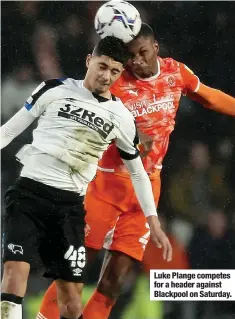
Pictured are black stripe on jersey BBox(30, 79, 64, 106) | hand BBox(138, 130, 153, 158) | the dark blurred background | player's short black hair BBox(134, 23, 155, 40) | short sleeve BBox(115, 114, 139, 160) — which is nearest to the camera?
black stripe on jersey BBox(30, 79, 64, 106)

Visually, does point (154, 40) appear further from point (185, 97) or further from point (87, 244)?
point (87, 244)

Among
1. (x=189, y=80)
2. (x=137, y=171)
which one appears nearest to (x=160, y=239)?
(x=137, y=171)

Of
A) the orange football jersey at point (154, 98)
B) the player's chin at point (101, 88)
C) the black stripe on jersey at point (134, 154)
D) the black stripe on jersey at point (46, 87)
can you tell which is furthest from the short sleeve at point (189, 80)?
the black stripe on jersey at point (46, 87)

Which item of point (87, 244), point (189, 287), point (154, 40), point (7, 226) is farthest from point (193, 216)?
point (7, 226)

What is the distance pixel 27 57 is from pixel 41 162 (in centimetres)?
106

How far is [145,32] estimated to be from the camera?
389cm

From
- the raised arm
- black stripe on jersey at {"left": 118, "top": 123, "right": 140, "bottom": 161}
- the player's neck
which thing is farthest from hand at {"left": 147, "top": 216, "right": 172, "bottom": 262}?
the player's neck

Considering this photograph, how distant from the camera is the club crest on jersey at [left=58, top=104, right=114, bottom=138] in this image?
348 centimetres

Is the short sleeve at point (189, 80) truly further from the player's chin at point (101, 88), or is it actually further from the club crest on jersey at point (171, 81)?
the player's chin at point (101, 88)

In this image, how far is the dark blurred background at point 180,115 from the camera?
4.26 meters

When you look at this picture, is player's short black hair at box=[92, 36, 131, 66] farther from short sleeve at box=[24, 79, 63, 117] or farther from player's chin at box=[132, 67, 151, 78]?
player's chin at box=[132, 67, 151, 78]

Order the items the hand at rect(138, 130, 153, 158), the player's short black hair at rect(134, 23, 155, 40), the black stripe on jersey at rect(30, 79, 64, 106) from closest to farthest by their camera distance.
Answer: the black stripe on jersey at rect(30, 79, 64, 106), the player's short black hair at rect(134, 23, 155, 40), the hand at rect(138, 130, 153, 158)

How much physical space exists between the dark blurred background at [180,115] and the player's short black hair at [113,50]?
2.39 feet
